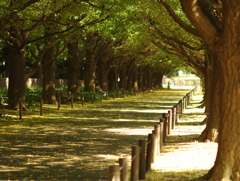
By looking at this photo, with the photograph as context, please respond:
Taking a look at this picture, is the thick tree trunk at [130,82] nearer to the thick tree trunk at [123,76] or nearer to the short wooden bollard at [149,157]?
the thick tree trunk at [123,76]

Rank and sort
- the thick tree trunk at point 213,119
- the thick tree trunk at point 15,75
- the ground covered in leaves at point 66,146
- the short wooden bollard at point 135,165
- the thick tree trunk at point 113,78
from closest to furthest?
1. the short wooden bollard at point 135,165
2. the ground covered in leaves at point 66,146
3. the thick tree trunk at point 213,119
4. the thick tree trunk at point 15,75
5. the thick tree trunk at point 113,78

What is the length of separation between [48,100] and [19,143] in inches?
822

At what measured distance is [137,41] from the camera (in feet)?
152

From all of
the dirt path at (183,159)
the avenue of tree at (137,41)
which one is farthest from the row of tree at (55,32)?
the dirt path at (183,159)

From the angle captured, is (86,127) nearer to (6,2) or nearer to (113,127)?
(113,127)

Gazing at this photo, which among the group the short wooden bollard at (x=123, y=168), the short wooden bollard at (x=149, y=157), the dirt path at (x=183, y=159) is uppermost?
the short wooden bollard at (x=123, y=168)

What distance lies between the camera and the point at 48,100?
36.2m

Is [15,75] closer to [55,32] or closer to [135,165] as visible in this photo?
[55,32]

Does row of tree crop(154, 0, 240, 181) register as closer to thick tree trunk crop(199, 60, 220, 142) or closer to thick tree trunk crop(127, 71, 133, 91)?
thick tree trunk crop(199, 60, 220, 142)

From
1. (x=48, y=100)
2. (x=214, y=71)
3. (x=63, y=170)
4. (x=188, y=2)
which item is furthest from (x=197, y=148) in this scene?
(x=48, y=100)

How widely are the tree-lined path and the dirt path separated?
3.64 feet

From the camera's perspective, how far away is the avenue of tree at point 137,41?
374 inches

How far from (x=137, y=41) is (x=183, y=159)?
113 ft

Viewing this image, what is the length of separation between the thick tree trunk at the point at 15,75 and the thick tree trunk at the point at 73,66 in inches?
445
